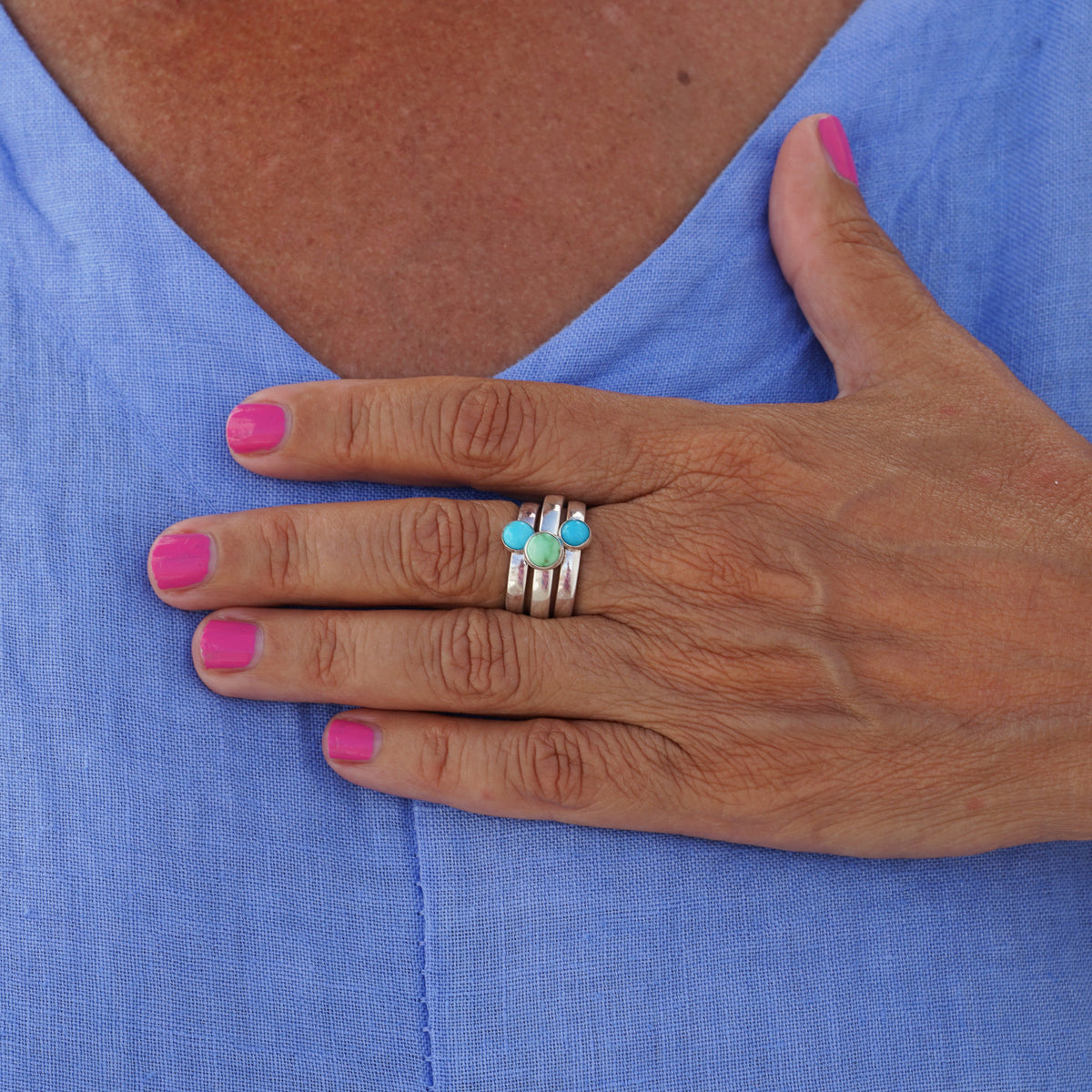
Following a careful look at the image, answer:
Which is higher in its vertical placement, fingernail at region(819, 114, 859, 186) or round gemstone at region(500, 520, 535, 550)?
fingernail at region(819, 114, 859, 186)

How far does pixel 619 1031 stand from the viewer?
0.88m

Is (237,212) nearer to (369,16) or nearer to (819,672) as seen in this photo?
(369,16)

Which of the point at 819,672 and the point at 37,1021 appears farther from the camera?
the point at 819,672

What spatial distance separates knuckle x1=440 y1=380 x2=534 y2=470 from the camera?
0.91m

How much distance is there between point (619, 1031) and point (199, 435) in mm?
700

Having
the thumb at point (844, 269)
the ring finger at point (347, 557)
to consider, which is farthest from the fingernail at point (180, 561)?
the thumb at point (844, 269)

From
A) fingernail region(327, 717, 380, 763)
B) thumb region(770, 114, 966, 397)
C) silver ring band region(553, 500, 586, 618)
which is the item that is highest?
thumb region(770, 114, 966, 397)

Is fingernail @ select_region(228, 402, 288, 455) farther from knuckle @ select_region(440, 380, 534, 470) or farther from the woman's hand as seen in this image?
knuckle @ select_region(440, 380, 534, 470)

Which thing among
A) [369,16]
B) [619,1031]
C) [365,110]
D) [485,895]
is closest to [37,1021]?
[485,895]

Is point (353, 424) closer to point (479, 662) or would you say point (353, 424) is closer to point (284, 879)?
point (479, 662)

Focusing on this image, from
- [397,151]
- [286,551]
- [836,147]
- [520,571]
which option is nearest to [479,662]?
[520,571]

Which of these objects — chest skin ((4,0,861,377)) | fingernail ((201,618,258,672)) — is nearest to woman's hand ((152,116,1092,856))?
fingernail ((201,618,258,672))

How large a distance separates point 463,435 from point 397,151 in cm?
35

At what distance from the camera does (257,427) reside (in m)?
0.88
